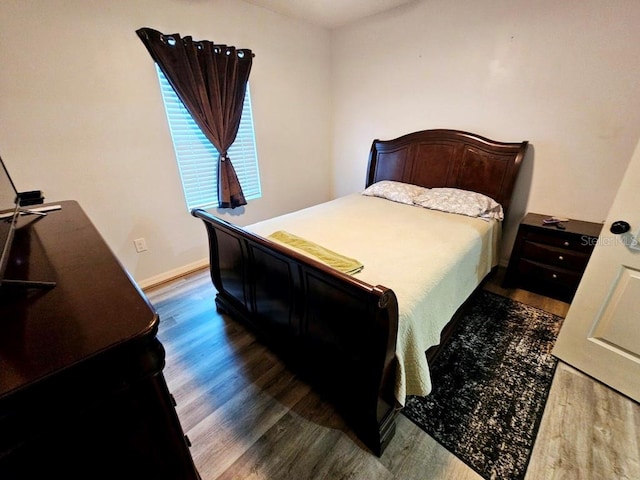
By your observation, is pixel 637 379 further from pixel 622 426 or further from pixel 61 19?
pixel 61 19

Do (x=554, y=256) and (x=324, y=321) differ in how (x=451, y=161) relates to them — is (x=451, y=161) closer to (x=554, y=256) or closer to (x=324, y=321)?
(x=554, y=256)

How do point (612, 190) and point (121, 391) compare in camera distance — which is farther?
point (612, 190)

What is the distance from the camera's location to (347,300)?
1139 mm

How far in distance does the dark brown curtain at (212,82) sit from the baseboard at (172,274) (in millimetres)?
678

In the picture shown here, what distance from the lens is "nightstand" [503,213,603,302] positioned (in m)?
2.00

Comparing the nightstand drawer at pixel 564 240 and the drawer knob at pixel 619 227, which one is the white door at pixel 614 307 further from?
the nightstand drawer at pixel 564 240

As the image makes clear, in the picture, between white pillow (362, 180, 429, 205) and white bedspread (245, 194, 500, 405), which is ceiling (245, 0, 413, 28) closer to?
white pillow (362, 180, 429, 205)

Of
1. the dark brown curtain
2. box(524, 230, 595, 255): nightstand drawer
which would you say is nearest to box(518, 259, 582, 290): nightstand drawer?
box(524, 230, 595, 255): nightstand drawer

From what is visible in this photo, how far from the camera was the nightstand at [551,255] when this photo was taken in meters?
2.00

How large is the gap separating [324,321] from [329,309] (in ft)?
0.31

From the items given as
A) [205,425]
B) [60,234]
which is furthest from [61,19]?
[205,425]

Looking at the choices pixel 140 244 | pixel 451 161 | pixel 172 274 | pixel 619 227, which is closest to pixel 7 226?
pixel 140 244

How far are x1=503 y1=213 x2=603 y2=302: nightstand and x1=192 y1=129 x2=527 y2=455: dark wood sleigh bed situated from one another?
40 cm

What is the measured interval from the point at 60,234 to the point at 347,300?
1219 mm
